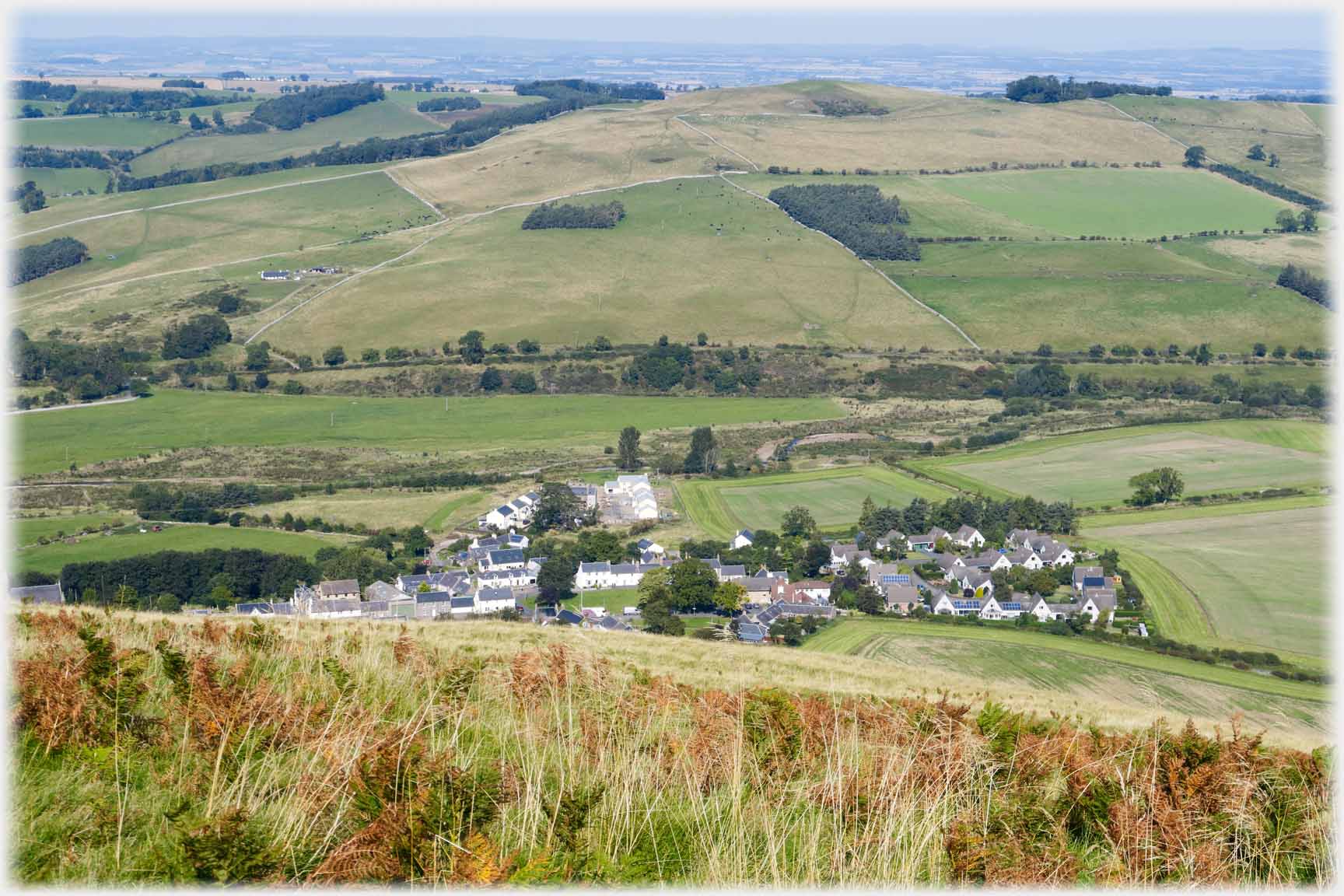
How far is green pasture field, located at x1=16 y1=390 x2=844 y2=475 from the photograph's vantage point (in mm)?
66938

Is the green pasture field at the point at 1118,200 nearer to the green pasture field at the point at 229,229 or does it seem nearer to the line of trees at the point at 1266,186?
the line of trees at the point at 1266,186

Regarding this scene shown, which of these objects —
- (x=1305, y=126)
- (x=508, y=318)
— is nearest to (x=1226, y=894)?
(x=508, y=318)

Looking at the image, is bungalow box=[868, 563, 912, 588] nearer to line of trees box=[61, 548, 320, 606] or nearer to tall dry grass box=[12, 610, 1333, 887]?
line of trees box=[61, 548, 320, 606]

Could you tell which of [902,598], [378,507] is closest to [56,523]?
[378,507]

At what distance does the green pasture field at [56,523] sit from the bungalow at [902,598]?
33.5 meters

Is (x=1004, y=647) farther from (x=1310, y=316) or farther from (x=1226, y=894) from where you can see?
(x=1310, y=316)

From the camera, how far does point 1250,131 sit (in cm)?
14488

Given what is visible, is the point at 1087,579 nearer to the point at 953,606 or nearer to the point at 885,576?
the point at 953,606

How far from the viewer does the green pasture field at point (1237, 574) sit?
37125mm

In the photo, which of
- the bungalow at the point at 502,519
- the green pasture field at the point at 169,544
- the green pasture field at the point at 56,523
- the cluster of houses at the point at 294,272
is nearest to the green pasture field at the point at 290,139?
the cluster of houses at the point at 294,272

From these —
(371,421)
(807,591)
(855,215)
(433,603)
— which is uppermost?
(855,215)

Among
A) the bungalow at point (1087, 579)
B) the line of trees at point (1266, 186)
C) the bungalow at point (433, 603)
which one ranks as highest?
the line of trees at point (1266, 186)

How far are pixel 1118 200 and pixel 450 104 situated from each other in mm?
111661

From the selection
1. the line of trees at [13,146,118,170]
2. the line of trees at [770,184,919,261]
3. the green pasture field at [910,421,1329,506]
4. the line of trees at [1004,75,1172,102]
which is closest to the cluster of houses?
the line of trees at [770,184,919,261]
